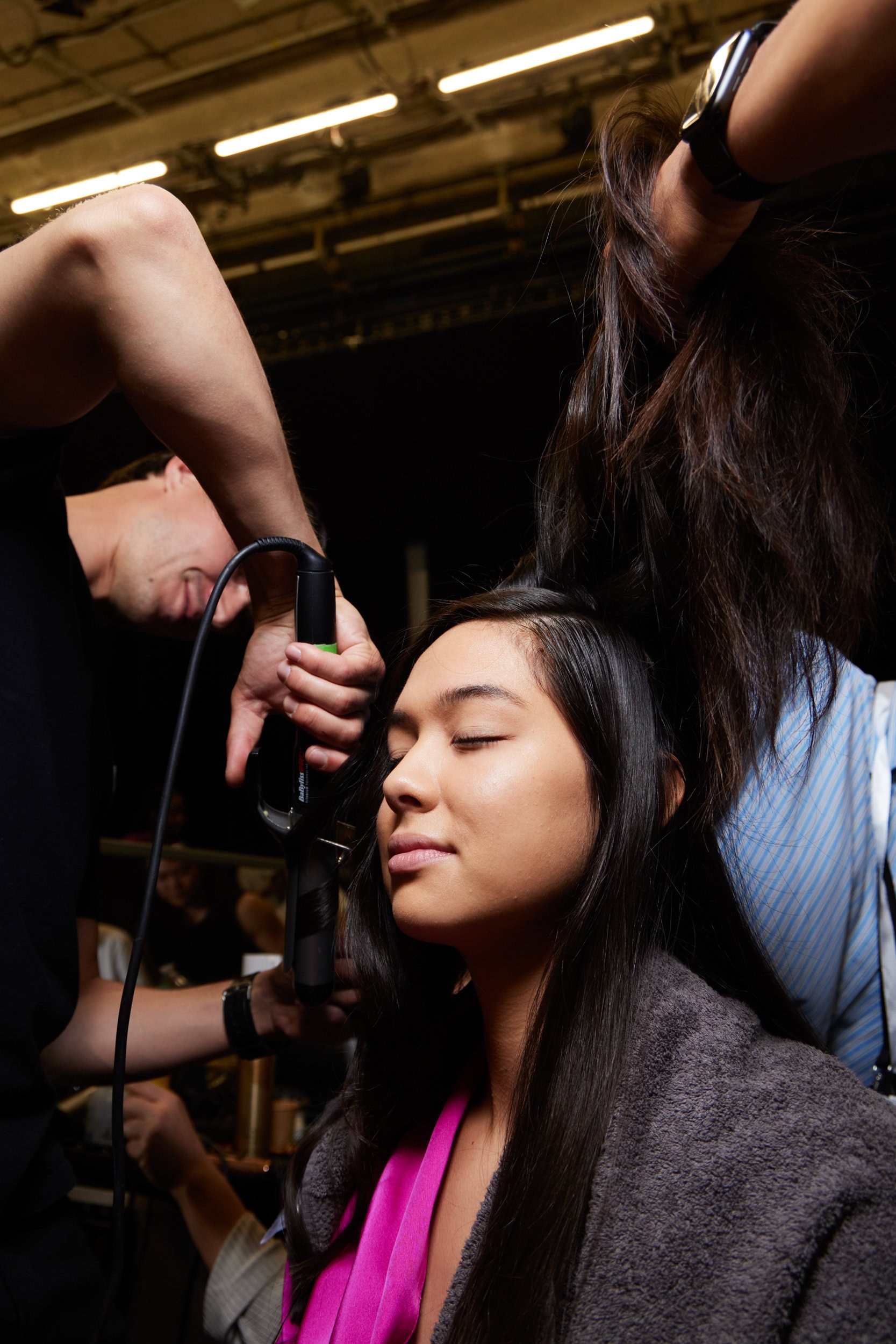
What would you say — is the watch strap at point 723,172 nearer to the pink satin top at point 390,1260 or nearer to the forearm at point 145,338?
the forearm at point 145,338

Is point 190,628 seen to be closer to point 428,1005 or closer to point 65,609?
point 65,609

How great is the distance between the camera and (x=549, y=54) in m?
3.58

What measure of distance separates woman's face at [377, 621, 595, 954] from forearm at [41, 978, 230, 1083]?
1.82 ft

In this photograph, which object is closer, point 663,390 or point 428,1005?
point 663,390

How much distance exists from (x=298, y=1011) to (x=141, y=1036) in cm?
24

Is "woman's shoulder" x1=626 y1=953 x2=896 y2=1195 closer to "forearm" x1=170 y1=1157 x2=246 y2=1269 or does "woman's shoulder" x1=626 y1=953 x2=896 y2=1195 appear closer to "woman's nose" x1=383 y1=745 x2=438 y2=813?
"woman's nose" x1=383 y1=745 x2=438 y2=813

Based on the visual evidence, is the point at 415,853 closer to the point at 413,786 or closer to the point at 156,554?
the point at 413,786

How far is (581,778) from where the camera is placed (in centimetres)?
91

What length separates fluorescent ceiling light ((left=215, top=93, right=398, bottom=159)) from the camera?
3988 mm

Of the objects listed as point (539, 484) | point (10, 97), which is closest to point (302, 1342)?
point (539, 484)

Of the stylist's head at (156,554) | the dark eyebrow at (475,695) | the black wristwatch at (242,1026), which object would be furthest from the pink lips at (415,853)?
the stylist's head at (156,554)

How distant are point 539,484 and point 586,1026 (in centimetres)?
61

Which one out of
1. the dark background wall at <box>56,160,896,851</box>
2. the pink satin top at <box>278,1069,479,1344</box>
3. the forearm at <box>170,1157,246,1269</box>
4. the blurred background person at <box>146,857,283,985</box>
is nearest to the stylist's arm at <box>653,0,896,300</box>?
the pink satin top at <box>278,1069,479,1344</box>

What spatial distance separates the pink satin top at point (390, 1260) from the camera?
91 centimetres
